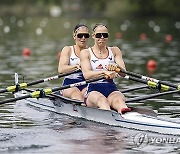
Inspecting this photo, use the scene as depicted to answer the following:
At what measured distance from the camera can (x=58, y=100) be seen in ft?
46.4

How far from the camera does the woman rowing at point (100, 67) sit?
500 inches

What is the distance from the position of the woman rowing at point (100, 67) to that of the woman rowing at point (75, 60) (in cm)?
82

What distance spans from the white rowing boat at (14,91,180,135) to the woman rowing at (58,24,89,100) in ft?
Answer: 0.92

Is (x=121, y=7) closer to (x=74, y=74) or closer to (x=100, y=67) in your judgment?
(x=74, y=74)

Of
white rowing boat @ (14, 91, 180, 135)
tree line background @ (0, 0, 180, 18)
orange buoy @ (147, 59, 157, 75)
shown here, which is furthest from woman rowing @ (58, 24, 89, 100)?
tree line background @ (0, 0, 180, 18)

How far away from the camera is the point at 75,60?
14203 millimetres

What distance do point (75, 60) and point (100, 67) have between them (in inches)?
50.8

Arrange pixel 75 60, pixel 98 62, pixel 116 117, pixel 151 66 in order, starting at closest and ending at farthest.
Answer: pixel 116 117 < pixel 98 62 < pixel 75 60 < pixel 151 66

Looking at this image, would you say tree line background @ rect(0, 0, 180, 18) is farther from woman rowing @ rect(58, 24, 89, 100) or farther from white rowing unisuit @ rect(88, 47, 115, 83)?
white rowing unisuit @ rect(88, 47, 115, 83)

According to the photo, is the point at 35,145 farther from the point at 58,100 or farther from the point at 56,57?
the point at 56,57

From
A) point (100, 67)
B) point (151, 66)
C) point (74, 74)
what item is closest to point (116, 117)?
point (100, 67)

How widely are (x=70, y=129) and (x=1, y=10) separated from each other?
95.1 metres

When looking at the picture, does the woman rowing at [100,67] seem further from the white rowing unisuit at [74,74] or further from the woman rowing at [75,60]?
the white rowing unisuit at [74,74]

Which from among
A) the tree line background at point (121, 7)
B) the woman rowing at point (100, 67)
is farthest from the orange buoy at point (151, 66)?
the tree line background at point (121, 7)
